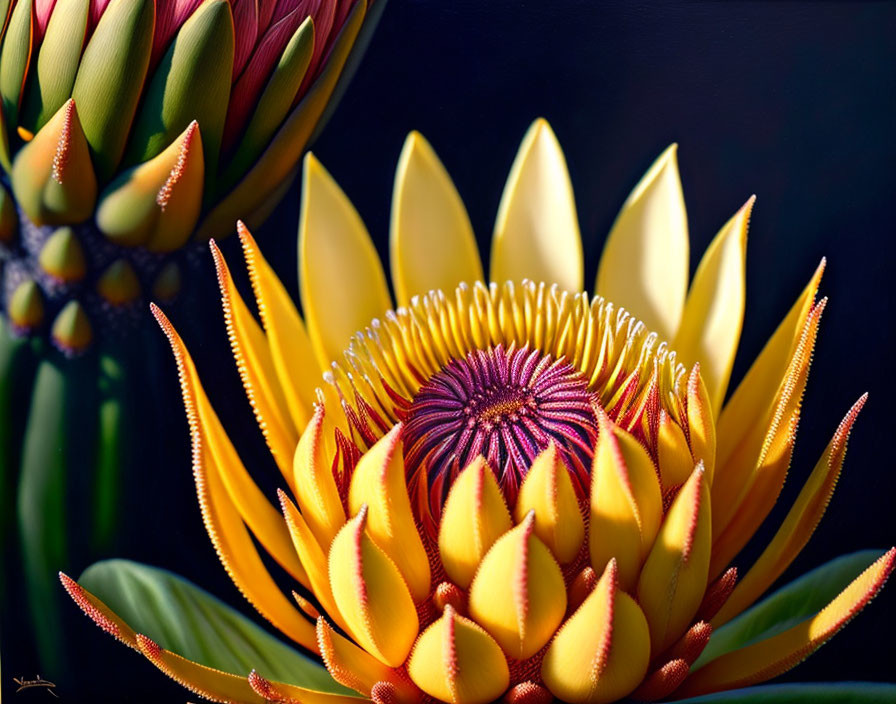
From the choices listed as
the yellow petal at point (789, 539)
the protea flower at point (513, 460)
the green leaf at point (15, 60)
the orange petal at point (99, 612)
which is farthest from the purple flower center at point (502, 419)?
the green leaf at point (15, 60)

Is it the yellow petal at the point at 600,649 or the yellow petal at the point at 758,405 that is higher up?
the yellow petal at the point at 758,405

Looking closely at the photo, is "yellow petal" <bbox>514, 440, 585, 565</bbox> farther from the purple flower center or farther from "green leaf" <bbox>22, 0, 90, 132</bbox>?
"green leaf" <bbox>22, 0, 90, 132</bbox>

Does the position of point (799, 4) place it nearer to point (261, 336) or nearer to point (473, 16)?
point (473, 16)

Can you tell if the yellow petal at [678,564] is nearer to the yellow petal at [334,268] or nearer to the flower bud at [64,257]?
the yellow petal at [334,268]

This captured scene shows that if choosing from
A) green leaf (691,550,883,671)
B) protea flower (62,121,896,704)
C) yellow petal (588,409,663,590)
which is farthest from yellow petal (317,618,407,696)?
green leaf (691,550,883,671)

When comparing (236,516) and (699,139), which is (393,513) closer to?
(236,516)
